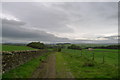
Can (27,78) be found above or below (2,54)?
below

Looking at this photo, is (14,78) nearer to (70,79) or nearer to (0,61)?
(0,61)

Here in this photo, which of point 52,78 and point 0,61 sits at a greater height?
point 0,61

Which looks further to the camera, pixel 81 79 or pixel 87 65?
pixel 87 65

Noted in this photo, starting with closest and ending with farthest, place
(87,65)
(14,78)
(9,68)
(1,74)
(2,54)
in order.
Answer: (14,78)
(1,74)
(2,54)
(9,68)
(87,65)

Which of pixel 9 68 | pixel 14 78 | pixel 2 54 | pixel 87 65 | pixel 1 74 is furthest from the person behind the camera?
pixel 87 65

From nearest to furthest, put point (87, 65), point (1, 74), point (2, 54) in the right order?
1. point (1, 74)
2. point (2, 54)
3. point (87, 65)

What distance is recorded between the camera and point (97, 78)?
22.6ft

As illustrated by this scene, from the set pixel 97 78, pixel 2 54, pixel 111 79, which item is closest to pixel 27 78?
pixel 2 54

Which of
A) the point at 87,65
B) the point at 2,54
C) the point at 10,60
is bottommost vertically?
the point at 87,65

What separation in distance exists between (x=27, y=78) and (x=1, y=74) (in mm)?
1956

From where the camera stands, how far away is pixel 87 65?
1152 cm

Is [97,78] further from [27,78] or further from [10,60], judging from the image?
[10,60]

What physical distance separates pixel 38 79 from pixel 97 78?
3.97m

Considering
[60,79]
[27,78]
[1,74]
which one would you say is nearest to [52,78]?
[60,79]
